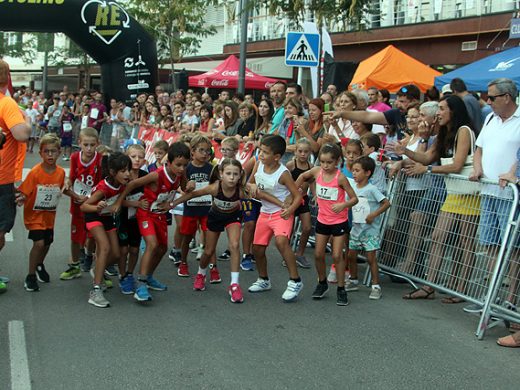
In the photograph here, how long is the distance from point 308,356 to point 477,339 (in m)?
1.56

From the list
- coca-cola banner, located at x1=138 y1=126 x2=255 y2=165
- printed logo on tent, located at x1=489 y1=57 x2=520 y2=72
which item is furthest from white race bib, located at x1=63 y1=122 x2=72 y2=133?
printed logo on tent, located at x1=489 y1=57 x2=520 y2=72

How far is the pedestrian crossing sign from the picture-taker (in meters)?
12.6

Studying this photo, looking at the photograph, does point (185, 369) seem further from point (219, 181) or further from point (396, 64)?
point (396, 64)

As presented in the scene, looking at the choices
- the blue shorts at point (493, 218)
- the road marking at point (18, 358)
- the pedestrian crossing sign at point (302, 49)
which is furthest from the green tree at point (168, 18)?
the road marking at point (18, 358)

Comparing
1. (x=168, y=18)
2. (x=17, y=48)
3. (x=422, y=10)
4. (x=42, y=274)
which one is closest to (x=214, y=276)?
(x=42, y=274)

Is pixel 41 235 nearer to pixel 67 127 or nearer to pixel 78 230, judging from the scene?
pixel 78 230

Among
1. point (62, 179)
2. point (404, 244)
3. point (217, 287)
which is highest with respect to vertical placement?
point (62, 179)

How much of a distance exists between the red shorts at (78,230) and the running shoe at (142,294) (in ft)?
4.11

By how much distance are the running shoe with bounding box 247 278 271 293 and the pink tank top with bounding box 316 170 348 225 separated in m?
0.84

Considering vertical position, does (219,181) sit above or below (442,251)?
above

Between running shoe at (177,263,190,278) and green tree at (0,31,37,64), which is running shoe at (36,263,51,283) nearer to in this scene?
running shoe at (177,263,190,278)

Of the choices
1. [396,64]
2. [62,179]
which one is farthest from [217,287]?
[396,64]

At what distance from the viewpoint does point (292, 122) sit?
9.77m

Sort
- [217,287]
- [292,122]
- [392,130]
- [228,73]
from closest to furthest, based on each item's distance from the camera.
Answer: [217,287] → [392,130] → [292,122] → [228,73]
